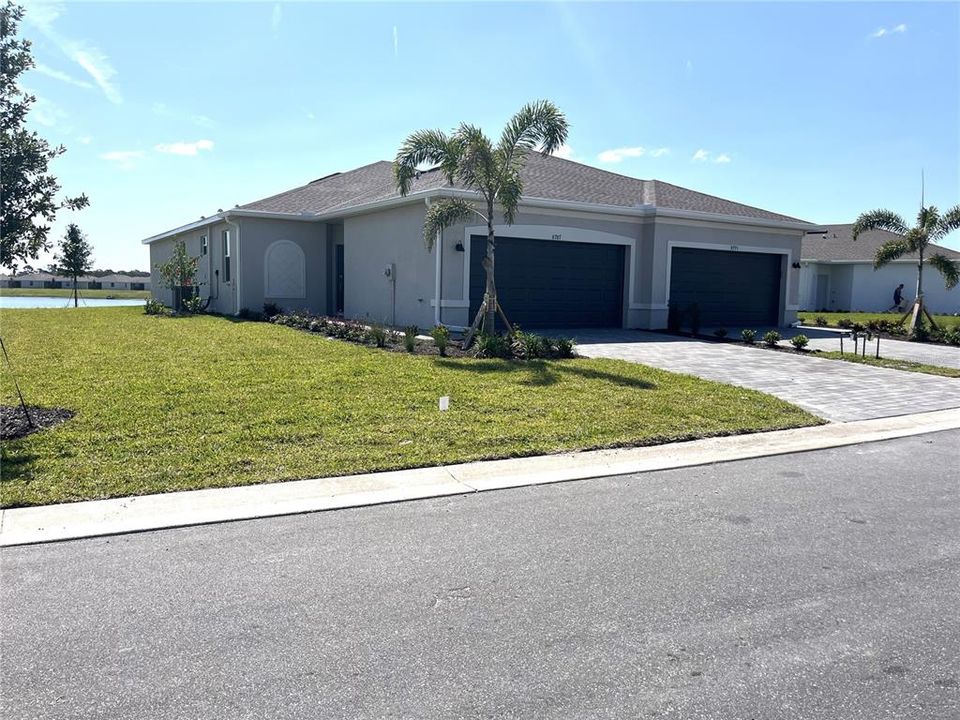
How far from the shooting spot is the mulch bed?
7273 millimetres

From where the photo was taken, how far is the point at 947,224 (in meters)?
21.3

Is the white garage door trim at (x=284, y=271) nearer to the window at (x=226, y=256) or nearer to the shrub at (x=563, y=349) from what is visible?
the window at (x=226, y=256)

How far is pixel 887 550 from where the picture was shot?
4.79m

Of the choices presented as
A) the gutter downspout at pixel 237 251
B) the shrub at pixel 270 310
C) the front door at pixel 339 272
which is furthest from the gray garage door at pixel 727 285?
the gutter downspout at pixel 237 251

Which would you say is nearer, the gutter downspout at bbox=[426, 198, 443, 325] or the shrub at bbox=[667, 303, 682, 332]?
the gutter downspout at bbox=[426, 198, 443, 325]

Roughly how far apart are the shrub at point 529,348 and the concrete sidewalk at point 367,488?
5.30 metres

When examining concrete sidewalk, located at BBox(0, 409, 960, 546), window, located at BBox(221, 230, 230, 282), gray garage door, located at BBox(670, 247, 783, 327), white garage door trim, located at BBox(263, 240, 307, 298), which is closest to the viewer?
concrete sidewalk, located at BBox(0, 409, 960, 546)

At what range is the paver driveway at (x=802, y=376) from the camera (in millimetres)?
10211

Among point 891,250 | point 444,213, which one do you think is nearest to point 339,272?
point 444,213

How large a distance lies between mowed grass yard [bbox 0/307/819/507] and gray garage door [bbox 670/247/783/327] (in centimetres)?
964

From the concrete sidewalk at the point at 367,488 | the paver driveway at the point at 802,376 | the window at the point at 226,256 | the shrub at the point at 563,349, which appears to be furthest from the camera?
the window at the point at 226,256

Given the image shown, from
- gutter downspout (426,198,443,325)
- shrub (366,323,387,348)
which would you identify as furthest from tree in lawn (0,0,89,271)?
gutter downspout (426,198,443,325)

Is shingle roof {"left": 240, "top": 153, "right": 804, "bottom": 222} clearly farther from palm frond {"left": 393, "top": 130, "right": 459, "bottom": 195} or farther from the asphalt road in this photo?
the asphalt road

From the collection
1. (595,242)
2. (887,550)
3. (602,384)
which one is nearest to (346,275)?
(595,242)
